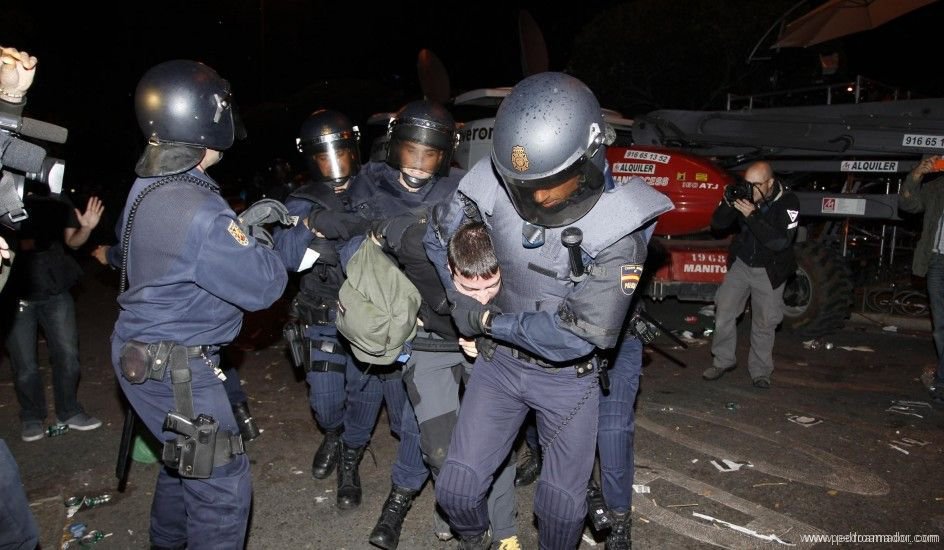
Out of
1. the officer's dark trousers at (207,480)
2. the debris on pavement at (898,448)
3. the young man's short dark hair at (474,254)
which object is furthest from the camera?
the debris on pavement at (898,448)

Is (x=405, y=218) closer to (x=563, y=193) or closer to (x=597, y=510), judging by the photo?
(x=563, y=193)

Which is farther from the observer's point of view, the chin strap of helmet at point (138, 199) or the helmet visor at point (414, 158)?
the helmet visor at point (414, 158)

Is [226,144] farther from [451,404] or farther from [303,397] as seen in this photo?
[303,397]

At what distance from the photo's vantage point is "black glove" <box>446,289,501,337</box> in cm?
292

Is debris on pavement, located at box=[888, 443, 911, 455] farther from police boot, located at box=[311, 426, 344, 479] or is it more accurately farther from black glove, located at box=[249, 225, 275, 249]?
black glove, located at box=[249, 225, 275, 249]

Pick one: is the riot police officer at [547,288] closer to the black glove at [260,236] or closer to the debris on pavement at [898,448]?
the black glove at [260,236]

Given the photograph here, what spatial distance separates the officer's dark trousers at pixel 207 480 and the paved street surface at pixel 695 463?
0.99m

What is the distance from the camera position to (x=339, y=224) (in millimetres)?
3785

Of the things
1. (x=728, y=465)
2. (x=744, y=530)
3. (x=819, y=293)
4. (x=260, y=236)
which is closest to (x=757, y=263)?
(x=819, y=293)

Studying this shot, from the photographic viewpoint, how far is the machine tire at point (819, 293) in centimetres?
744

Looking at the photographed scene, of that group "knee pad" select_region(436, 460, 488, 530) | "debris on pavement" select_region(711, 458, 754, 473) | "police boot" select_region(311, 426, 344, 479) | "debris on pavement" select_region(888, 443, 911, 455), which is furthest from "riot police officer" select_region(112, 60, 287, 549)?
"debris on pavement" select_region(888, 443, 911, 455)

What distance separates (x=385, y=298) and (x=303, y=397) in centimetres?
302

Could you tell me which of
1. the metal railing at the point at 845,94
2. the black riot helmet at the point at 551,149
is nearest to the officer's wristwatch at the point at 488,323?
the black riot helmet at the point at 551,149

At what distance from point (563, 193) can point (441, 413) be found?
1.36 meters
